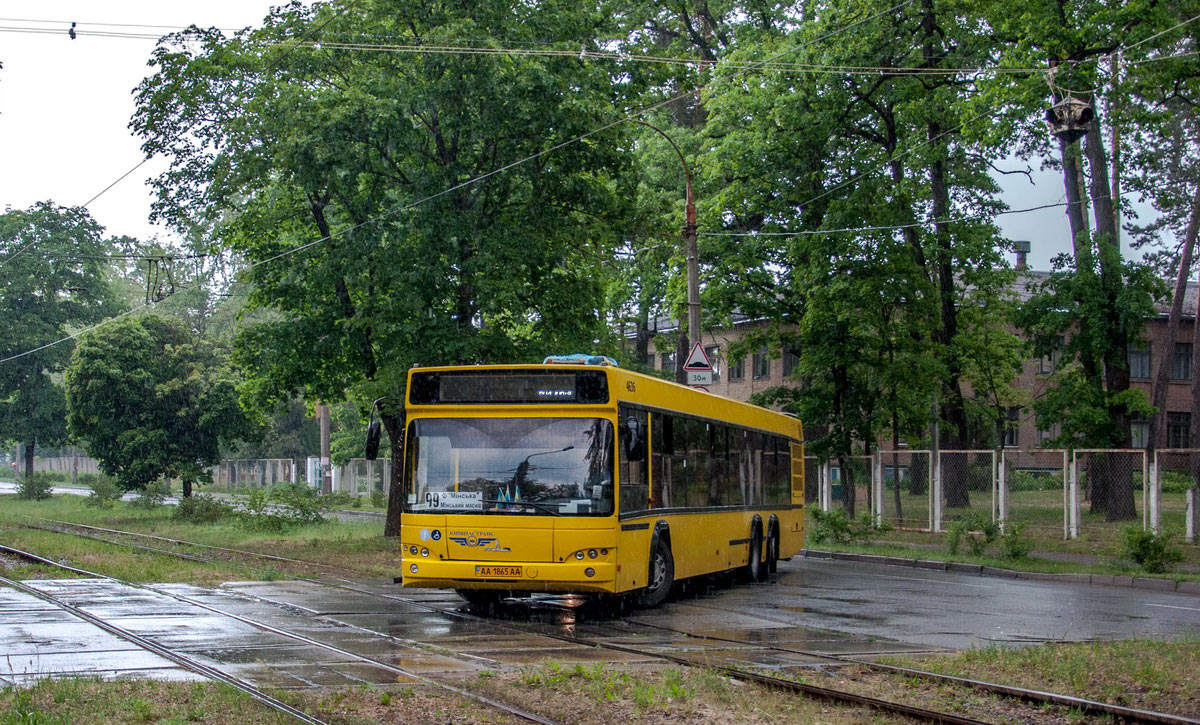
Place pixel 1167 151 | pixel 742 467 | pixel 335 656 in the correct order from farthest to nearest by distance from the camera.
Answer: pixel 1167 151 < pixel 742 467 < pixel 335 656

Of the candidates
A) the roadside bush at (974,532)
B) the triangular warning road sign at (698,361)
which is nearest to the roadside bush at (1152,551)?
the roadside bush at (974,532)

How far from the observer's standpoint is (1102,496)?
2981 centimetres

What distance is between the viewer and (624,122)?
23.5 metres

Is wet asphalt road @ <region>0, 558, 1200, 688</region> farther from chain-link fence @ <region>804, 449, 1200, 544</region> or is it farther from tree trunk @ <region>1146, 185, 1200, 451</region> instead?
tree trunk @ <region>1146, 185, 1200, 451</region>

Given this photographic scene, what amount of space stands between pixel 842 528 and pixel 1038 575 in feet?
22.8

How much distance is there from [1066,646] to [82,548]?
18.6 m

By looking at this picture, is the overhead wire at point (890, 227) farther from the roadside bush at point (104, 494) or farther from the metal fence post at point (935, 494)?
the roadside bush at point (104, 494)

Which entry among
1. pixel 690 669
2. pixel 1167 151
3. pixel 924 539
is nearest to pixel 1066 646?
pixel 690 669

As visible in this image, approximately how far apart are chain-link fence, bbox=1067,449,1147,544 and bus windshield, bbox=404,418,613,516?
1573 centimetres

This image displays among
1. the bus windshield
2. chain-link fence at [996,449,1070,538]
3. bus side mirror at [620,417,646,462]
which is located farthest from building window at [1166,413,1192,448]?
the bus windshield

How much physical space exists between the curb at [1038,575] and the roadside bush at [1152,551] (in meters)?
0.76

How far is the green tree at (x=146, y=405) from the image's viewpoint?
135 feet

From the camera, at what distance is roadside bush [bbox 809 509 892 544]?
27.9 metres

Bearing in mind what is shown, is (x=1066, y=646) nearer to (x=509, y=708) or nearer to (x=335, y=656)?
(x=509, y=708)
